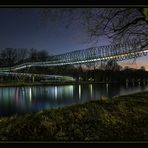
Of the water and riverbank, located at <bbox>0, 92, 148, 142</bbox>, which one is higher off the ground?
riverbank, located at <bbox>0, 92, 148, 142</bbox>

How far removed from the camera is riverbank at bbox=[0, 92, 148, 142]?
7.46 meters

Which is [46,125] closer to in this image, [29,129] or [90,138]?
[29,129]

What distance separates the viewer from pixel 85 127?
8.09 meters

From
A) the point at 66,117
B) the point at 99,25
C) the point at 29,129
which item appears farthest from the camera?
the point at 99,25

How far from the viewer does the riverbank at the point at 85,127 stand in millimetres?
7457

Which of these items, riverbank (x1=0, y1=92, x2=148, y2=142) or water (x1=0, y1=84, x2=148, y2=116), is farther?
water (x1=0, y1=84, x2=148, y2=116)

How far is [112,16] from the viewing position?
34.8ft

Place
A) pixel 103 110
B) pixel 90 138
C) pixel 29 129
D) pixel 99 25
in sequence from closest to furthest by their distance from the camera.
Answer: pixel 90 138, pixel 29 129, pixel 103 110, pixel 99 25

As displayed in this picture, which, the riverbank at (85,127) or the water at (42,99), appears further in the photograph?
the water at (42,99)

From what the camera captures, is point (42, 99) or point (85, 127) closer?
point (85, 127)

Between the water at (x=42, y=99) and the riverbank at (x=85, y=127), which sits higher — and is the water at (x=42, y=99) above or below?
below

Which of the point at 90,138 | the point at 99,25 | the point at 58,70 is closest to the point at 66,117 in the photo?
the point at 90,138

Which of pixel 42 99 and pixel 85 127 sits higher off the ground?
pixel 85 127
